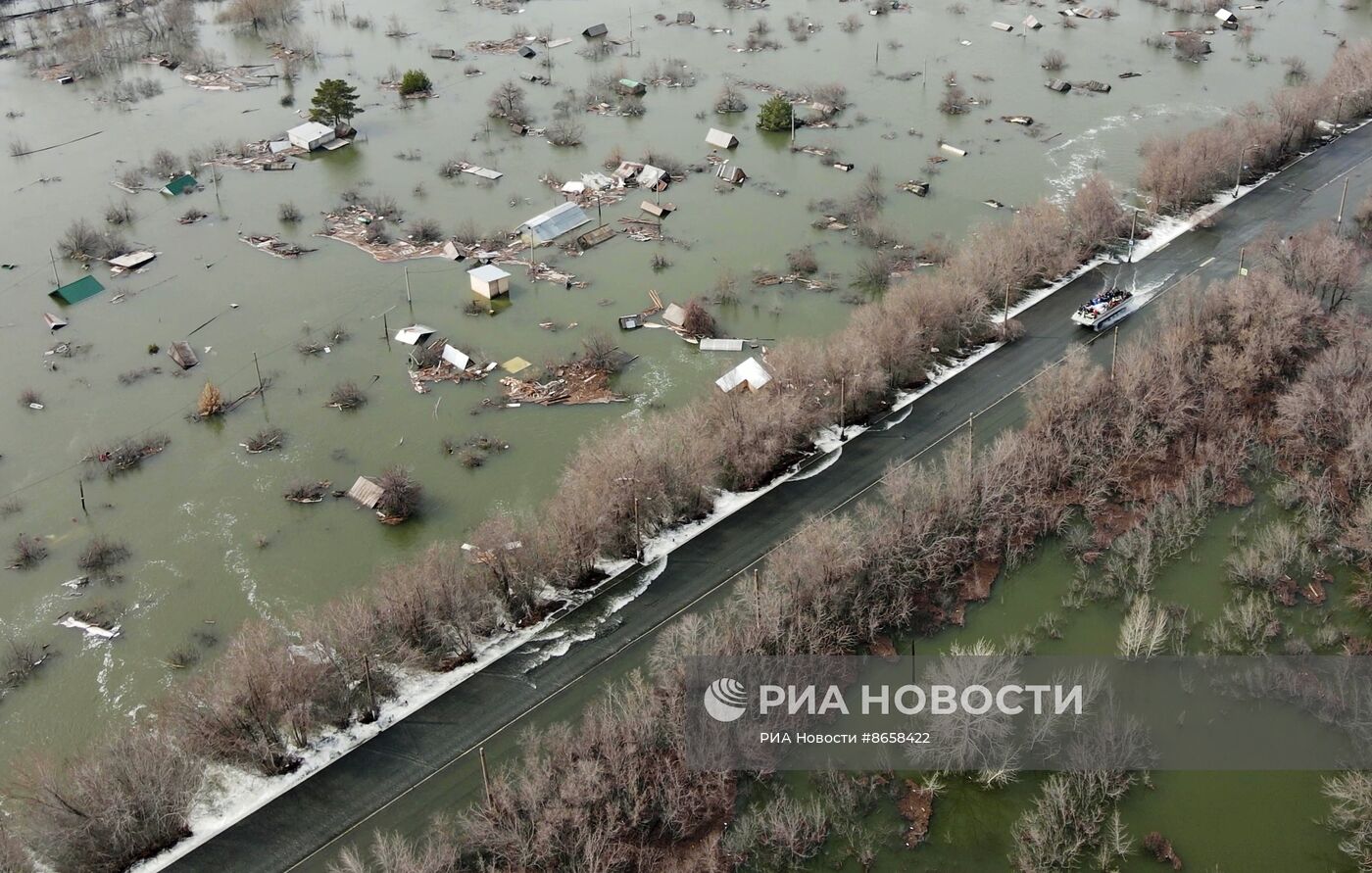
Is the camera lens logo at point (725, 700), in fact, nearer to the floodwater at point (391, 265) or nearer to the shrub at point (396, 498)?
the floodwater at point (391, 265)

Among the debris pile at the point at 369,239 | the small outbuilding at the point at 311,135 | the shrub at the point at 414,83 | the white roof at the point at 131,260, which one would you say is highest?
the shrub at the point at 414,83

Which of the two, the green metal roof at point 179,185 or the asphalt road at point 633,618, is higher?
the green metal roof at point 179,185

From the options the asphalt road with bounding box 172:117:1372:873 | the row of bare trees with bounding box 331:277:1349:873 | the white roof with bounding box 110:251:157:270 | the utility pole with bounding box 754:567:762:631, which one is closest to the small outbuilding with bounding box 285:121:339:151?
the white roof with bounding box 110:251:157:270

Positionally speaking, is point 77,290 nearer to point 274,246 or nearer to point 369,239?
point 274,246

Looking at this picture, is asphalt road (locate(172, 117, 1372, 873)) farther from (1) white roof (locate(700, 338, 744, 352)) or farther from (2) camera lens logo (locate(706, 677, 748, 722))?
(1) white roof (locate(700, 338, 744, 352))

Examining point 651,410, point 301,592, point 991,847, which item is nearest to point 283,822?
point 301,592

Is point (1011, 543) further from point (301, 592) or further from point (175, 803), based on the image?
point (175, 803)

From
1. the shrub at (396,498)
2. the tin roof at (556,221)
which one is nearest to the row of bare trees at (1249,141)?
the tin roof at (556,221)
